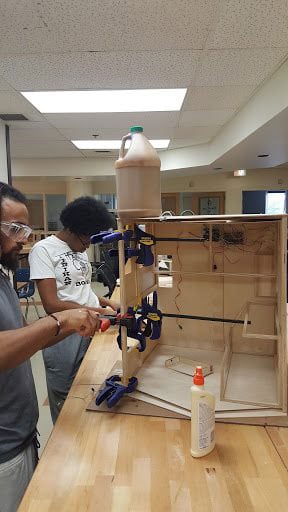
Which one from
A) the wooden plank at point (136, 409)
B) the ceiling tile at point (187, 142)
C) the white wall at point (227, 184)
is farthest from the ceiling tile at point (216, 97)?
the white wall at point (227, 184)

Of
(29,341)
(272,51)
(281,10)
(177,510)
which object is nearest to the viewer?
(177,510)

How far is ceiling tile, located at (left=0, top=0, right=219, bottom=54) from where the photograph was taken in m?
1.64

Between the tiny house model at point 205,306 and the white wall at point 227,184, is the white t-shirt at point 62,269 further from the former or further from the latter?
the white wall at point 227,184

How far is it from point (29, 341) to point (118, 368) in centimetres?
68

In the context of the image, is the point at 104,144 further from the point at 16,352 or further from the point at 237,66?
the point at 16,352

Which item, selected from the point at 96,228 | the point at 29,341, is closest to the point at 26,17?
the point at 96,228

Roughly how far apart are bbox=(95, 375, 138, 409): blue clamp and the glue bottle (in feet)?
1.18

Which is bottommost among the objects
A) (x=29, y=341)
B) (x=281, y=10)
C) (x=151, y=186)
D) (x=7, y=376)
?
(x=7, y=376)

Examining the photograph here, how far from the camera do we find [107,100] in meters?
3.03

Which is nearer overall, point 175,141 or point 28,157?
point 175,141

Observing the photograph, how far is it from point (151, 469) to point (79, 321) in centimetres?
49

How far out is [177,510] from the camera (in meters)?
0.81

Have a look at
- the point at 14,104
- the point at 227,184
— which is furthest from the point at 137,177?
the point at 227,184

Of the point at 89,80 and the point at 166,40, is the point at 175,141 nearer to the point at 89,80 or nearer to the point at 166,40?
the point at 89,80
